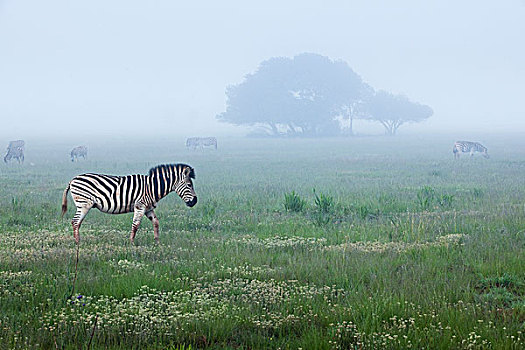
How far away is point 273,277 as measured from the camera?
31.7 ft

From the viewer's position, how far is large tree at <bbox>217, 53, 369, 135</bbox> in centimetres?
9475

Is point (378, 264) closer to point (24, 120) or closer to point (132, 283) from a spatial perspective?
point (132, 283)

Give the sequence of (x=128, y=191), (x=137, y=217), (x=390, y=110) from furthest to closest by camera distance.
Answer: (x=390, y=110)
(x=128, y=191)
(x=137, y=217)

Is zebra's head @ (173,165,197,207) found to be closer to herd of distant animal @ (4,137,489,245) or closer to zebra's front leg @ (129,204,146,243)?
herd of distant animal @ (4,137,489,245)

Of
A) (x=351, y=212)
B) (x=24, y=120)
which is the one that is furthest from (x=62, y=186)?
(x=24, y=120)

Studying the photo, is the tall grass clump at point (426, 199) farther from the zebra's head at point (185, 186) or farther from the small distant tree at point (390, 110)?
the small distant tree at point (390, 110)

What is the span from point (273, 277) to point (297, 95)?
91.8m

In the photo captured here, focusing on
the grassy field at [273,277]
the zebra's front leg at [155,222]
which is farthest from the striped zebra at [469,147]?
the zebra's front leg at [155,222]

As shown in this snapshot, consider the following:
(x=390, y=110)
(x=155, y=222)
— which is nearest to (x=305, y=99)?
(x=390, y=110)

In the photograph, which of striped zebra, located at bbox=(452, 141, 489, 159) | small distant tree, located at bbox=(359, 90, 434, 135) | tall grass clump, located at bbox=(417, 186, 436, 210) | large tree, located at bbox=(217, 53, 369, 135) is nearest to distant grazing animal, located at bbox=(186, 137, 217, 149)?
striped zebra, located at bbox=(452, 141, 489, 159)

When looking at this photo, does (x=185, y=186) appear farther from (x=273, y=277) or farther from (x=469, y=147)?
(x=469, y=147)

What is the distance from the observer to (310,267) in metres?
10.2

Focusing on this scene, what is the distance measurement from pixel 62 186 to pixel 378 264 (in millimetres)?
→ 17507

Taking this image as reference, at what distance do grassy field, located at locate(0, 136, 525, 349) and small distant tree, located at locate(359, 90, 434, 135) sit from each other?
9018 cm
